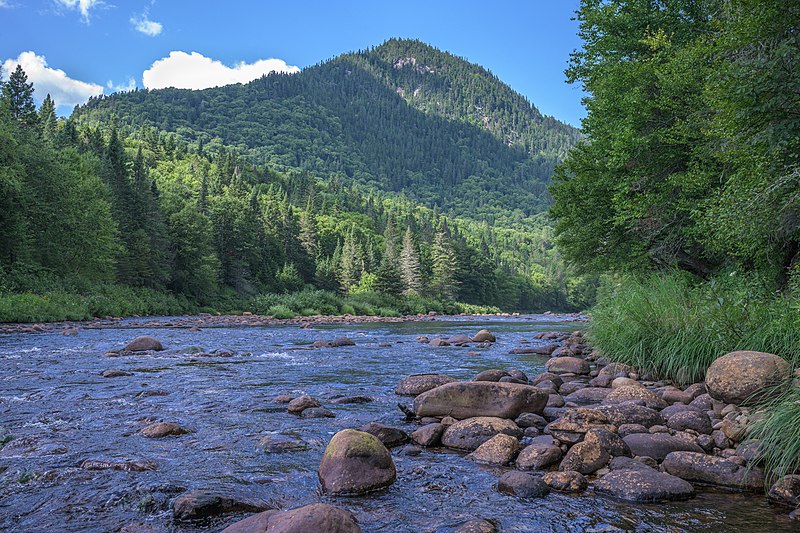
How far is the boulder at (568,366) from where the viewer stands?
12.2 m

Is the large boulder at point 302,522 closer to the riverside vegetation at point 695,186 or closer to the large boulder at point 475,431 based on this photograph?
the large boulder at point 475,431

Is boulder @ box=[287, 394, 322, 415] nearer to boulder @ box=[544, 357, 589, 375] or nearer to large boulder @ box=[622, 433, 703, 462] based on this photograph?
large boulder @ box=[622, 433, 703, 462]

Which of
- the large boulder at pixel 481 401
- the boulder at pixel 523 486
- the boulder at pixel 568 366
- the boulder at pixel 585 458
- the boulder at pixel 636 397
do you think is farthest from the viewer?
the boulder at pixel 568 366

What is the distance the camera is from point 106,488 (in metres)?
4.91

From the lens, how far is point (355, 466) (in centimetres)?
516

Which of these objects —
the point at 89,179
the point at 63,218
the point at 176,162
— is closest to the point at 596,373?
the point at 63,218

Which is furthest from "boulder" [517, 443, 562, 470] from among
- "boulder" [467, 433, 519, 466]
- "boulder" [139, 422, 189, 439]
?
"boulder" [139, 422, 189, 439]

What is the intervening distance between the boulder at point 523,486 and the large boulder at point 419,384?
14.5ft

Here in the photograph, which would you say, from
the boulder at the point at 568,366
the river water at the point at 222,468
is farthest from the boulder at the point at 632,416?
the boulder at the point at 568,366

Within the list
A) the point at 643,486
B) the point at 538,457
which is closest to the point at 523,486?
the point at 538,457

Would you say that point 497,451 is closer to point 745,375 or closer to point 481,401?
point 481,401

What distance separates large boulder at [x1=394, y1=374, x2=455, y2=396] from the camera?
9625 mm

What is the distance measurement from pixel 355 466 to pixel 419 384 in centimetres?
Answer: 460

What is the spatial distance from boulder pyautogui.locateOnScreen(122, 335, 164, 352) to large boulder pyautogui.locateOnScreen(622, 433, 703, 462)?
14.4 meters
